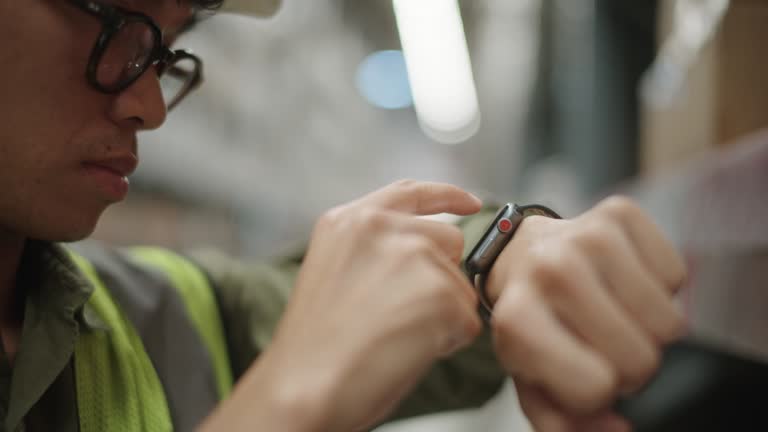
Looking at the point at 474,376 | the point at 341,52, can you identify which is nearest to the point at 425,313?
the point at 474,376

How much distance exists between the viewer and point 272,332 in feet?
3.48

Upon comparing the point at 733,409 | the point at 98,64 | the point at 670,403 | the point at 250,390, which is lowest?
the point at 670,403

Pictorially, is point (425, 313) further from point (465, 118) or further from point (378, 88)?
point (378, 88)

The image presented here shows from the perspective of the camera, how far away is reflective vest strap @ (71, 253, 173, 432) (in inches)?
29.4

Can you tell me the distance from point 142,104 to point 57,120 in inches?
3.8

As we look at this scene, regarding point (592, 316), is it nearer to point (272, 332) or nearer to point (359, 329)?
point (359, 329)

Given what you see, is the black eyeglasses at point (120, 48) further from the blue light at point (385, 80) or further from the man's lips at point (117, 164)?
the blue light at point (385, 80)

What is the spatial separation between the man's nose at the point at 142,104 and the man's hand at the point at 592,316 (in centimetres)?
50

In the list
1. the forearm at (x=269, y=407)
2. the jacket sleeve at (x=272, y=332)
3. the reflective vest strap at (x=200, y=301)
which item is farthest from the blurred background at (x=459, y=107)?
the forearm at (x=269, y=407)

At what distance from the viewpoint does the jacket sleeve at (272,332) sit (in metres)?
1.05

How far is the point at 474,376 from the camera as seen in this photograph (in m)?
1.16

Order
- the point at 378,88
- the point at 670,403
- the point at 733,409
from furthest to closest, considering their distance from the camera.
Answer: the point at 378,88
the point at 670,403
the point at 733,409

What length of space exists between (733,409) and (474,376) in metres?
0.50

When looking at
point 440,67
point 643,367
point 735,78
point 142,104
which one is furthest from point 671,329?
point 440,67
